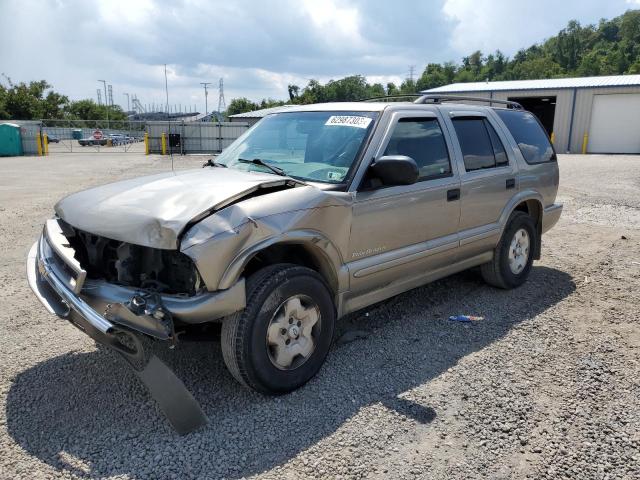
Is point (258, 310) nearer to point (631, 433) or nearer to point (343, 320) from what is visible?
point (343, 320)

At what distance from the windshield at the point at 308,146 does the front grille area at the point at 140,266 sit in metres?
1.12

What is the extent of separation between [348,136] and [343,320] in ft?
5.46

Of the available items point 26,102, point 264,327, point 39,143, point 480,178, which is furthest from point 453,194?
point 26,102

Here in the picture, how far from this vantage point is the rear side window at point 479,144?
16.0ft

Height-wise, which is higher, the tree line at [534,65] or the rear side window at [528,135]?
the tree line at [534,65]

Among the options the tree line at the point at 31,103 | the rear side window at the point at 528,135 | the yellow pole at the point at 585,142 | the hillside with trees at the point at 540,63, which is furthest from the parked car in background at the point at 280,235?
the hillside with trees at the point at 540,63

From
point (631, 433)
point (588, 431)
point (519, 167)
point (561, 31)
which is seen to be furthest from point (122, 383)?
point (561, 31)

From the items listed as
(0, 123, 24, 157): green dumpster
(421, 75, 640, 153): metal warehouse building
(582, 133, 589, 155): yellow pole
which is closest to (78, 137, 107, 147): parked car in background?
(0, 123, 24, 157): green dumpster

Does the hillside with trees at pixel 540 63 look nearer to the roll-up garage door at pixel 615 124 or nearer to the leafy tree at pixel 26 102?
the leafy tree at pixel 26 102

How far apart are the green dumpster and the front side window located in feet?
96.9

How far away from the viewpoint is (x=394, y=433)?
10.2 ft

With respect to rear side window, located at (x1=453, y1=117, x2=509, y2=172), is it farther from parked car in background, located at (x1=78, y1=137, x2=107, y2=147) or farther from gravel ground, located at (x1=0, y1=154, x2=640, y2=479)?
parked car in background, located at (x1=78, y1=137, x2=107, y2=147)

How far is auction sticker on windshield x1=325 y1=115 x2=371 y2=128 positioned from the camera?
4.10 meters

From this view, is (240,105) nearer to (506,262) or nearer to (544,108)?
(544,108)
